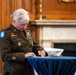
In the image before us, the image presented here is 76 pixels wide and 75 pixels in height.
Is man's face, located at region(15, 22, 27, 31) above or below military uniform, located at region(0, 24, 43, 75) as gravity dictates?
above

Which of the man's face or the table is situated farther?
the man's face

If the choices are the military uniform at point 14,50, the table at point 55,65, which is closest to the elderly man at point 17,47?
the military uniform at point 14,50

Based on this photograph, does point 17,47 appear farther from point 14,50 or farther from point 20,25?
point 20,25

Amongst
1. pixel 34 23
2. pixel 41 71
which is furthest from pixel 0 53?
pixel 34 23

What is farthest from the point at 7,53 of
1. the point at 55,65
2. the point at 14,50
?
the point at 55,65

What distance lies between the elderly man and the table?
13 cm

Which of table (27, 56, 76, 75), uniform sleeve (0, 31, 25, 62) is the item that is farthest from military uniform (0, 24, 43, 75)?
table (27, 56, 76, 75)

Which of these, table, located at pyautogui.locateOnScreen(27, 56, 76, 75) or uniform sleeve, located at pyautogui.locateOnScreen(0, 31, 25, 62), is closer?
table, located at pyautogui.locateOnScreen(27, 56, 76, 75)

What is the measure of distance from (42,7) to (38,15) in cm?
17

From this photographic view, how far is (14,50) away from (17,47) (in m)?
0.03

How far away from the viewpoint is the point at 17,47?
6.28 ft

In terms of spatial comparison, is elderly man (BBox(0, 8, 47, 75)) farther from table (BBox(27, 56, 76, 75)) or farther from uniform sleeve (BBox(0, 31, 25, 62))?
table (BBox(27, 56, 76, 75))

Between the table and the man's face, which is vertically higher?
the man's face

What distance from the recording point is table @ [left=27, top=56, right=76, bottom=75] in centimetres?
165
